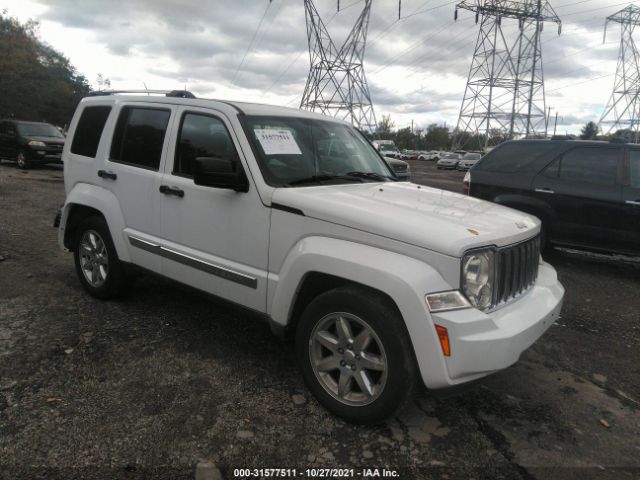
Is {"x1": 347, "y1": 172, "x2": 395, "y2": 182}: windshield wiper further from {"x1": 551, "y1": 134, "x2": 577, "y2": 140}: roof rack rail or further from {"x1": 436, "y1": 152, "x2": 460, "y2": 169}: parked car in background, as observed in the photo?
{"x1": 436, "y1": 152, "x2": 460, "y2": 169}: parked car in background

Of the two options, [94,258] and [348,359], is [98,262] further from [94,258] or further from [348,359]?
[348,359]

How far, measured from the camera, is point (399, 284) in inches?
98.1

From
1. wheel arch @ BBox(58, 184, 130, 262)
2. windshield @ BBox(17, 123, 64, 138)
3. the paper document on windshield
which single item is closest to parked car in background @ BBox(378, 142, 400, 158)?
windshield @ BBox(17, 123, 64, 138)

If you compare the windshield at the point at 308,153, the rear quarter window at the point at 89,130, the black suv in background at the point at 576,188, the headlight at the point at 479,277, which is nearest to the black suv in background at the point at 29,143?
the rear quarter window at the point at 89,130

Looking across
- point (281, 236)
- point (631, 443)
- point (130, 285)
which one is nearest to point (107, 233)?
point (130, 285)

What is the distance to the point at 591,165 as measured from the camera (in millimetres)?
6398

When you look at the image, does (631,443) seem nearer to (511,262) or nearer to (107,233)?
(511,262)

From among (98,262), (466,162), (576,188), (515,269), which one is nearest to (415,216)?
(515,269)

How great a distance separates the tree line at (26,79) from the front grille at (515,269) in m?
41.3

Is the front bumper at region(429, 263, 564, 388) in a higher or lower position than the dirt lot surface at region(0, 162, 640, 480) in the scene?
higher

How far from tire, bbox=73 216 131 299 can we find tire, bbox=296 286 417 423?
2174 millimetres

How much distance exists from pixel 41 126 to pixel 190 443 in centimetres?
1759

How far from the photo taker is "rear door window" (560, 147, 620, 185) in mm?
6273

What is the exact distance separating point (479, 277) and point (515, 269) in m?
0.44
